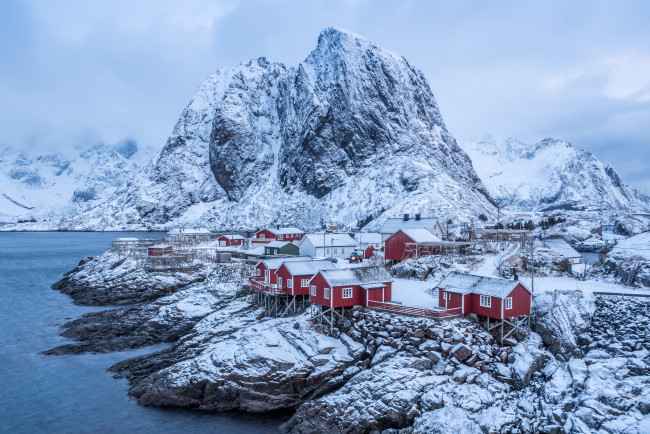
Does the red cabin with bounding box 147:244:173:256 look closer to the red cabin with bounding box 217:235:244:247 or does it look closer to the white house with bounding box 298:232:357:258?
the red cabin with bounding box 217:235:244:247

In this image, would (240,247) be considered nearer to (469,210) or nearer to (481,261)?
(481,261)

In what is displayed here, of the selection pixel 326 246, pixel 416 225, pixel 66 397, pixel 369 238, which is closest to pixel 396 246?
pixel 416 225

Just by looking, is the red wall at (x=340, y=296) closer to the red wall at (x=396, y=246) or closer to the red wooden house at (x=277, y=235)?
the red wall at (x=396, y=246)

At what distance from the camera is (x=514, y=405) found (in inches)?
895

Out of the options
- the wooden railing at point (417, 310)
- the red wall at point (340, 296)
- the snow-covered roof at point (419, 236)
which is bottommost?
the wooden railing at point (417, 310)

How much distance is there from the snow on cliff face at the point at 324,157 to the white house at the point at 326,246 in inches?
1841

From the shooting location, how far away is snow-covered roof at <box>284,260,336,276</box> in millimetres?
38438

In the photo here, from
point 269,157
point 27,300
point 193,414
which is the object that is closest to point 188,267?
point 27,300

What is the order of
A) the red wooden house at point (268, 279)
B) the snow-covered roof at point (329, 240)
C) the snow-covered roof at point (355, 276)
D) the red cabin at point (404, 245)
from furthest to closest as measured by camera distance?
1. the snow-covered roof at point (329, 240)
2. the red cabin at point (404, 245)
3. the red wooden house at point (268, 279)
4. the snow-covered roof at point (355, 276)

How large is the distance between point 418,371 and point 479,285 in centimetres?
861

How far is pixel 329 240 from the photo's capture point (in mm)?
63531

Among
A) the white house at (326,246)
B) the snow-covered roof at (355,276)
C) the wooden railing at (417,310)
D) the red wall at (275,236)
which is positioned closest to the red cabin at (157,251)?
the white house at (326,246)

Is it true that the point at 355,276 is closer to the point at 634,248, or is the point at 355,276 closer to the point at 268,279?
the point at 268,279

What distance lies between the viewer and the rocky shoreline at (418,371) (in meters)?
21.9
